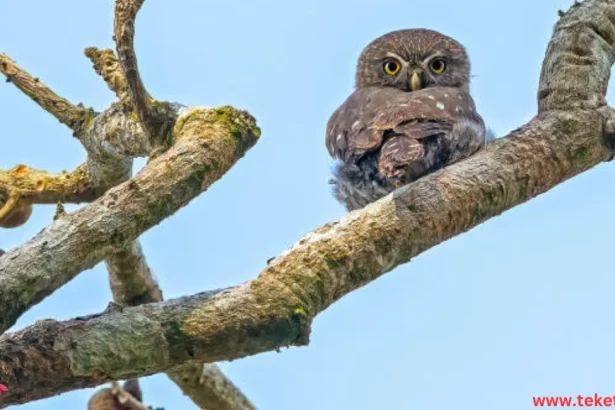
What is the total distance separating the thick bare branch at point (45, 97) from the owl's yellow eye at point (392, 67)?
10.5ft

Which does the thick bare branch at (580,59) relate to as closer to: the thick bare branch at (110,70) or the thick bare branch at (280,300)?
the thick bare branch at (280,300)

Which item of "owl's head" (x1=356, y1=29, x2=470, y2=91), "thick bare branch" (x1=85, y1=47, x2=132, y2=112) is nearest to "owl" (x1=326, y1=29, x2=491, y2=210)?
"owl's head" (x1=356, y1=29, x2=470, y2=91)

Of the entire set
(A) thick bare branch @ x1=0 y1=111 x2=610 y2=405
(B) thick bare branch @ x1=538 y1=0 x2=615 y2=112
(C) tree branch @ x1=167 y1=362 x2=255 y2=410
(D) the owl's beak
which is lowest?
(A) thick bare branch @ x1=0 y1=111 x2=610 y2=405

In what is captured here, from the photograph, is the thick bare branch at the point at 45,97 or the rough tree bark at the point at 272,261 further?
the thick bare branch at the point at 45,97

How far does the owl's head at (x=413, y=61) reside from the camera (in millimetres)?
8383

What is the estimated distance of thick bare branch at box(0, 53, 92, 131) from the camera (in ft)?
18.7

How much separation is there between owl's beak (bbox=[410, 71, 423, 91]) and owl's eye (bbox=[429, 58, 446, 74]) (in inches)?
13.8

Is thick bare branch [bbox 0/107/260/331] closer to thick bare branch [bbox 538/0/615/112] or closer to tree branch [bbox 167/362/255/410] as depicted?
thick bare branch [bbox 538/0/615/112]

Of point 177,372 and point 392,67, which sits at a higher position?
point 392,67

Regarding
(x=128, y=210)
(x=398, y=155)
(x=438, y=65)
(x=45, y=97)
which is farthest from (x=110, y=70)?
(x=438, y=65)

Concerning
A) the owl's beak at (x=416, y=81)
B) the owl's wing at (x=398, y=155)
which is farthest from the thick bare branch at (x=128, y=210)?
the owl's beak at (x=416, y=81)

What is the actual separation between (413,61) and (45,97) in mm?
3418

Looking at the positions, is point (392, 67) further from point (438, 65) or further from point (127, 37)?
point (127, 37)

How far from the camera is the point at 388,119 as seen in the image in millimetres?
6480
